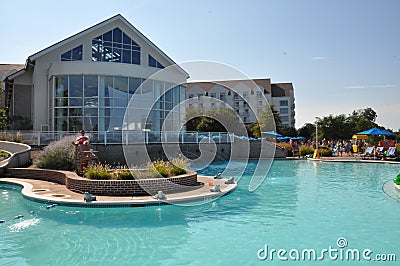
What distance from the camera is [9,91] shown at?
87.6 feet

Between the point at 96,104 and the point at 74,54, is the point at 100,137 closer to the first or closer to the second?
the point at 96,104

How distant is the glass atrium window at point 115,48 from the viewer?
1001 inches

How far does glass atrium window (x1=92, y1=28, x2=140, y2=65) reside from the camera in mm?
25438

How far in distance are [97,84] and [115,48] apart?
4.34m

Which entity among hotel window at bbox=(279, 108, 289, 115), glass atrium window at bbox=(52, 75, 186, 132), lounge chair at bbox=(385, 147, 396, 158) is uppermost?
hotel window at bbox=(279, 108, 289, 115)

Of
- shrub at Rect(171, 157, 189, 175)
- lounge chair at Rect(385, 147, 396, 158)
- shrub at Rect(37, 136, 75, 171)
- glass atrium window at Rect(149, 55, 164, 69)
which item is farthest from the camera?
glass atrium window at Rect(149, 55, 164, 69)

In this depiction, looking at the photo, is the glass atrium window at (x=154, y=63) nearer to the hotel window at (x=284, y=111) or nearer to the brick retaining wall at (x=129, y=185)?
the brick retaining wall at (x=129, y=185)

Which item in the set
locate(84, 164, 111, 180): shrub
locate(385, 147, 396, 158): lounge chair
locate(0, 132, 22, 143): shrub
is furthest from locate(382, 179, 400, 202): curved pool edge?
locate(0, 132, 22, 143): shrub

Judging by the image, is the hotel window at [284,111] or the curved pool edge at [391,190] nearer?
the curved pool edge at [391,190]

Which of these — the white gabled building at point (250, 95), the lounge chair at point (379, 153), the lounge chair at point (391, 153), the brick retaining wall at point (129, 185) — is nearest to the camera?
the brick retaining wall at point (129, 185)

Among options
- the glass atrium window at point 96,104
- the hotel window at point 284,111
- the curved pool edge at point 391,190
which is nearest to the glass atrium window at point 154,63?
the glass atrium window at point 96,104

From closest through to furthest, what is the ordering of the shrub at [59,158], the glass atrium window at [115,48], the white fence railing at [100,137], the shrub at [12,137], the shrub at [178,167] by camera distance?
the shrub at [178,167]
the shrub at [59,158]
the white fence railing at [100,137]
the shrub at [12,137]
the glass atrium window at [115,48]

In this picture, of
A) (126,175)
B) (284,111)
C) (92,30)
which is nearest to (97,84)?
(92,30)

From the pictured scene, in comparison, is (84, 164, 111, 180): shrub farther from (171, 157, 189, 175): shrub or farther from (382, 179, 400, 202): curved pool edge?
(382, 179, 400, 202): curved pool edge
